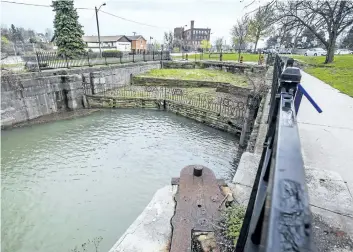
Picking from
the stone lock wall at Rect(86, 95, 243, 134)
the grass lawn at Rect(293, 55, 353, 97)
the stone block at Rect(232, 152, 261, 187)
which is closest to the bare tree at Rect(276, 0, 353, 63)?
the grass lawn at Rect(293, 55, 353, 97)

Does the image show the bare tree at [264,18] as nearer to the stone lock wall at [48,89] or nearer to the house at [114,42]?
the stone lock wall at [48,89]

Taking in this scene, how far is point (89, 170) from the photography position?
7875mm

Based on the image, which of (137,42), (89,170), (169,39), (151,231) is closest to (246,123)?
(89,170)

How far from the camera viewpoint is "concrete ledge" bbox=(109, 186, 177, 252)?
80.1 inches

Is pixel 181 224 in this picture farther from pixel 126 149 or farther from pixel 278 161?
pixel 126 149

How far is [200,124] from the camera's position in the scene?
13156mm

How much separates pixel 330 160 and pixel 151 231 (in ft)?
10.2

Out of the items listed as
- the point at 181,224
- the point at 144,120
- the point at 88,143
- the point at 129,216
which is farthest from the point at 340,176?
the point at 144,120

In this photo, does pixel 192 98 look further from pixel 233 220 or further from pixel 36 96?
pixel 233 220

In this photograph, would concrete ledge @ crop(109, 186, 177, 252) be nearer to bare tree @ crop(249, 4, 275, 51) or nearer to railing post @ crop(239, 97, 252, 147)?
bare tree @ crop(249, 4, 275, 51)

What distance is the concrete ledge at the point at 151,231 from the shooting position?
2035 mm

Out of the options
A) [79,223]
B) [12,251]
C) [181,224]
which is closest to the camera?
[181,224]

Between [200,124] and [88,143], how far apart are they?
634cm

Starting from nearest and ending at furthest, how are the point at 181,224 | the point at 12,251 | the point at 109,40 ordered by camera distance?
the point at 181,224 → the point at 12,251 → the point at 109,40
